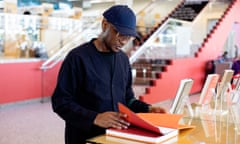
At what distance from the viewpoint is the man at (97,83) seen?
1371mm

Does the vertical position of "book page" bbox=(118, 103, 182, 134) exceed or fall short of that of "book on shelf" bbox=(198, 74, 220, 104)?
it exceeds it

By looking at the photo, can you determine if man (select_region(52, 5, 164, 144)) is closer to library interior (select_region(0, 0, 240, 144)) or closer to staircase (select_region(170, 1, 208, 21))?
library interior (select_region(0, 0, 240, 144))

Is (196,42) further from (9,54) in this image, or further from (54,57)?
(9,54)

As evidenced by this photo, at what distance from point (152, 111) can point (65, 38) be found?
7.41 meters

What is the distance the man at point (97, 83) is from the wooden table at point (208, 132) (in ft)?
0.20

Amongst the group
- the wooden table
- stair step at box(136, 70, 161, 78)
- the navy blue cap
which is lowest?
stair step at box(136, 70, 161, 78)

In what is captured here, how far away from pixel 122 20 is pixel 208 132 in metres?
0.93

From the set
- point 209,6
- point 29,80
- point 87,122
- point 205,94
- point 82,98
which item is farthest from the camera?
point 209,6

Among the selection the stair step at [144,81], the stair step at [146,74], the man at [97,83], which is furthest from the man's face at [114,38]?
the stair step at [146,74]

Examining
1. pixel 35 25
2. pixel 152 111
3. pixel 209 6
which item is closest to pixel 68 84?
pixel 152 111

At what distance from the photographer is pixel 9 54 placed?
7414 millimetres

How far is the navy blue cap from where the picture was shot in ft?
4.47

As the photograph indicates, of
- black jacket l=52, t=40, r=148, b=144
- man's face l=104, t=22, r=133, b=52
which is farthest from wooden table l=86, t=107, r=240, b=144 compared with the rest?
man's face l=104, t=22, r=133, b=52

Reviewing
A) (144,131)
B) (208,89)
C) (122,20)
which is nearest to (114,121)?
(144,131)
